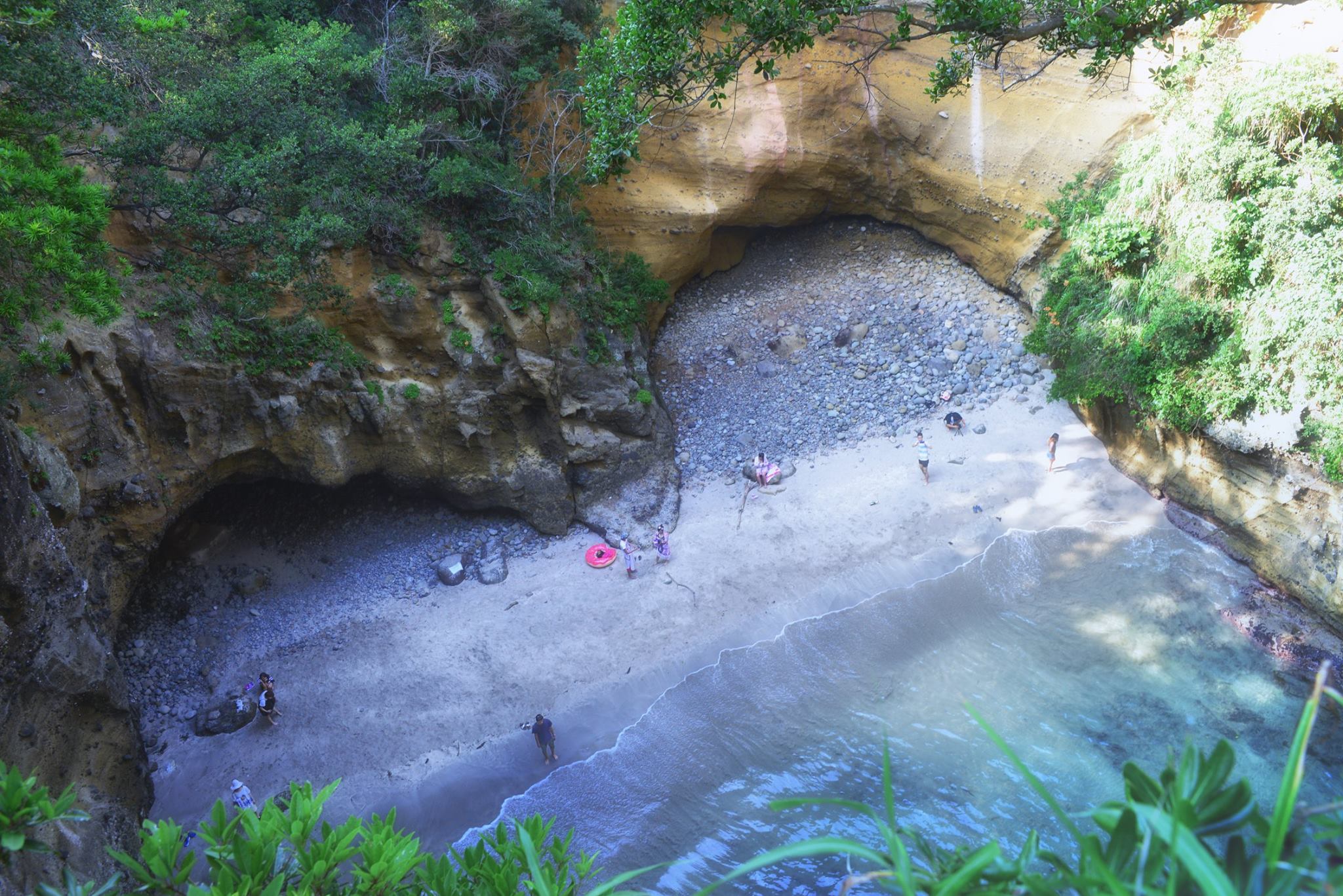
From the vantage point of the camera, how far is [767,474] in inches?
619

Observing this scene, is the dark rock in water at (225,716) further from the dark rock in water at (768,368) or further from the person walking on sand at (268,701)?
the dark rock in water at (768,368)

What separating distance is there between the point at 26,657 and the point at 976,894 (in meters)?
10.1

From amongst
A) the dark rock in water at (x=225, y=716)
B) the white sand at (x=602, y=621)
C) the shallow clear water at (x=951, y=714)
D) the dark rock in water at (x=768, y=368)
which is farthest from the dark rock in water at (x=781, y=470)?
the dark rock in water at (x=225, y=716)

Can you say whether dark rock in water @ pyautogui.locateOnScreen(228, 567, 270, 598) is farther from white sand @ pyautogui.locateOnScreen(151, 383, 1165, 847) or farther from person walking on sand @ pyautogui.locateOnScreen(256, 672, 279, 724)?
person walking on sand @ pyautogui.locateOnScreen(256, 672, 279, 724)

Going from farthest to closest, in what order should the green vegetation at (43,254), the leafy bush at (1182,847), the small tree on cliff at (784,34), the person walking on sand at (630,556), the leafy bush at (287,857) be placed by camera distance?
the person walking on sand at (630,556), the green vegetation at (43,254), the small tree on cliff at (784,34), the leafy bush at (287,857), the leafy bush at (1182,847)

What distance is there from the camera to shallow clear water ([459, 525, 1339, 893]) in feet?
33.3

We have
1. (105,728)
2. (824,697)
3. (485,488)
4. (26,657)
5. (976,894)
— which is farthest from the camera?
(485,488)

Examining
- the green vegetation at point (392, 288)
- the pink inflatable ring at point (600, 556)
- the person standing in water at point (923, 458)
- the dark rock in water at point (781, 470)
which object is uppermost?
the green vegetation at point (392, 288)

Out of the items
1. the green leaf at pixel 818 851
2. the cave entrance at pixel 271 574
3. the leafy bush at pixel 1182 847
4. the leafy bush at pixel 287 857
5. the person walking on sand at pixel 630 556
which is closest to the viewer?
the leafy bush at pixel 1182 847

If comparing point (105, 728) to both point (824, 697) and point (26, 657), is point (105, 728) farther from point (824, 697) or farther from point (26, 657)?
point (824, 697)

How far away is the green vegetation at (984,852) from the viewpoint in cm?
290

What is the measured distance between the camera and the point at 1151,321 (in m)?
13.2

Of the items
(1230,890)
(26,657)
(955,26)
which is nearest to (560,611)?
(26,657)

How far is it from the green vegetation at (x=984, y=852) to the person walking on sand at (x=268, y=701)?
24.7 ft
